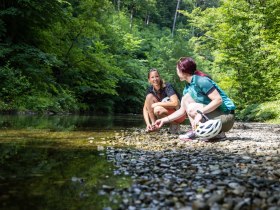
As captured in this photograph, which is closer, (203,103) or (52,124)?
(203,103)

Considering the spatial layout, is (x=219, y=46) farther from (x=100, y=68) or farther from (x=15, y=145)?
(x=15, y=145)

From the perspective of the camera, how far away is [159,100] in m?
6.82

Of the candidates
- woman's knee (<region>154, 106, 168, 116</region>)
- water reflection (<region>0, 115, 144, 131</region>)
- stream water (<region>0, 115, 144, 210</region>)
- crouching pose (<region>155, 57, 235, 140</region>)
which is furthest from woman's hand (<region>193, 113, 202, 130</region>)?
water reflection (<region>0, 115, 144, 131</region>)

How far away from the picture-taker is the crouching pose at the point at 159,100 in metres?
6.42

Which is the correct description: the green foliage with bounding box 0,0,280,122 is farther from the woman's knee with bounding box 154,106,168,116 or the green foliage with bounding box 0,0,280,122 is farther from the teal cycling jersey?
the teal cycling jersey

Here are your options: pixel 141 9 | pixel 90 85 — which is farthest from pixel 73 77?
pixel 141 9

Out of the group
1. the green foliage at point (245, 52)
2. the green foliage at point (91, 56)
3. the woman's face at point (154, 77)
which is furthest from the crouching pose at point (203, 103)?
the green foliage at point (245, 52)

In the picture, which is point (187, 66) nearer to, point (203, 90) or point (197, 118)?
point (203, 90)

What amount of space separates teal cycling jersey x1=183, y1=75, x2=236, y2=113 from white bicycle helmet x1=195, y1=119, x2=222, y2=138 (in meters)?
0.49

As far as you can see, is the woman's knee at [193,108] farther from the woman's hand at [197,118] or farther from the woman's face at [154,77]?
the woman's face at [154,77]

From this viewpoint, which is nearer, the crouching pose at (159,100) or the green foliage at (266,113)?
the crouching pose at (159,100)

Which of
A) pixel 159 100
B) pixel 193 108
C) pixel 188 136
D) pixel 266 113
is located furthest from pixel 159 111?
pixel 266 113

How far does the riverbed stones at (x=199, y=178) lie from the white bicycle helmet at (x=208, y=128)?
0.57 m

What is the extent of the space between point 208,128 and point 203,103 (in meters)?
0.57
